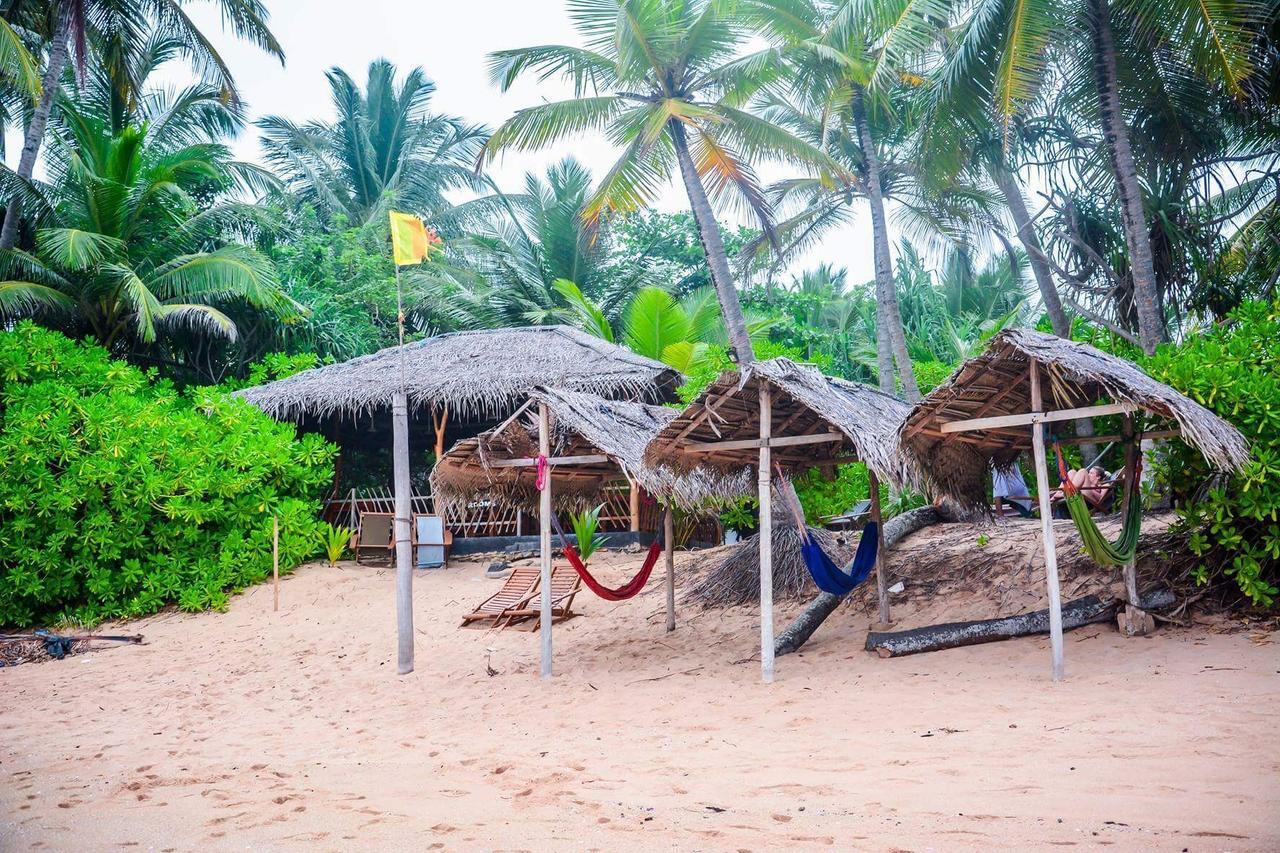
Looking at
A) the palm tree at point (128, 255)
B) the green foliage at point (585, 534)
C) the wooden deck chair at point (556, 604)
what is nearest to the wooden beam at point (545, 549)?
the wooden deck chair at point (556, 604)

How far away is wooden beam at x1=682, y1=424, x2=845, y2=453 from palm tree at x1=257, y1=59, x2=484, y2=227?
1344 centimetres

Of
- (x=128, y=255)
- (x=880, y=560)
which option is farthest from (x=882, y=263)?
(x=128, y=255)

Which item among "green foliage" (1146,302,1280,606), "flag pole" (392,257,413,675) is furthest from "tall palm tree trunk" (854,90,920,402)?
"flag pole" (392,257,413,675)

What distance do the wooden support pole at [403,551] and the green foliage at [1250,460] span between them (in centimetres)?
523

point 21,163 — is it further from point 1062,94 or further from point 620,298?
point 1062,94

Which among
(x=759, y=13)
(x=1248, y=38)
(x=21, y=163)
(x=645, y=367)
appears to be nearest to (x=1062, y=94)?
(x=1248, y=38)

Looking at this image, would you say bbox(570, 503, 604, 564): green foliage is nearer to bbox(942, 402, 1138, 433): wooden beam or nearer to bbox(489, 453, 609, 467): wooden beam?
bbox(489, 453, 609, 467): wooden beam

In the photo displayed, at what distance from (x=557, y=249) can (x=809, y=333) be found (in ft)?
16.0

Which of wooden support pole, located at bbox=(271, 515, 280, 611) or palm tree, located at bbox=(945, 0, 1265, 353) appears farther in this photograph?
wooden support pole, located at bbox=(271, 515, 280, 611)

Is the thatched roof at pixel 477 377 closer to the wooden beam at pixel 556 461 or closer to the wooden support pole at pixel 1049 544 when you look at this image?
the wooden beam at pixel 556 461

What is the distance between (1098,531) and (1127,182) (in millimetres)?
3602

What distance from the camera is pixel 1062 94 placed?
9.49 metres

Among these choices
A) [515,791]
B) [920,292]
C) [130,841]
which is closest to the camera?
[130,841]

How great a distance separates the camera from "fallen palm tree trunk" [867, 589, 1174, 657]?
230 inches
